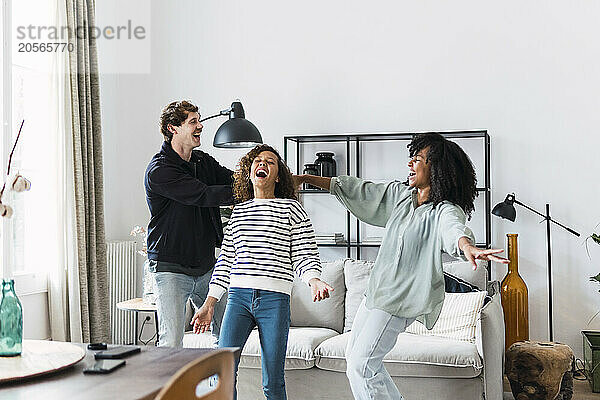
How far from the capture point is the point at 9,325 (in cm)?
195

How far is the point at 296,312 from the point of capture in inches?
174

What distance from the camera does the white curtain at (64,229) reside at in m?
4.58

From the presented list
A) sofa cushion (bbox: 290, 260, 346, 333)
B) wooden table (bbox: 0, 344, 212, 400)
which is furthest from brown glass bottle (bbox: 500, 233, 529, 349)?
wooden table (bbox: 0, 344, 212, 400)

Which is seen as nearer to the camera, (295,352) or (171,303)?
(171,303)

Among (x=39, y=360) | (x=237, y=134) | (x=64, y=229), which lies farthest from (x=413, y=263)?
(x=64, y=229)

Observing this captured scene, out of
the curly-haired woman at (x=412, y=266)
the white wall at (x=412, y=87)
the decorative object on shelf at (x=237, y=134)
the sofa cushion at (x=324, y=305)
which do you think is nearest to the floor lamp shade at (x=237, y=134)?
the decorative object on shelf at (x=237, y=134)

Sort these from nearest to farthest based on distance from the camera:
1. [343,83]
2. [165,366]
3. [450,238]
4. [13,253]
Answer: [165,366] < [450,238] < [13,253] < [343,83]

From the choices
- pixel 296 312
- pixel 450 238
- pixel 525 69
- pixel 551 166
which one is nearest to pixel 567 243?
pixel 551 166

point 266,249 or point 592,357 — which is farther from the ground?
point 266,249

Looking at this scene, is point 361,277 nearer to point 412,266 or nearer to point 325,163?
point 325,163

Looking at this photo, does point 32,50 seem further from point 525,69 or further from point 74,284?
point 525,69

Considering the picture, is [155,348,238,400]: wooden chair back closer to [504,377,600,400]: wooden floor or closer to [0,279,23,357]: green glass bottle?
[0,279,23,357]: green glass bottle

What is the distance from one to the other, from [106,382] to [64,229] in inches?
125

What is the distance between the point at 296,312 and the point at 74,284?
1.43m
